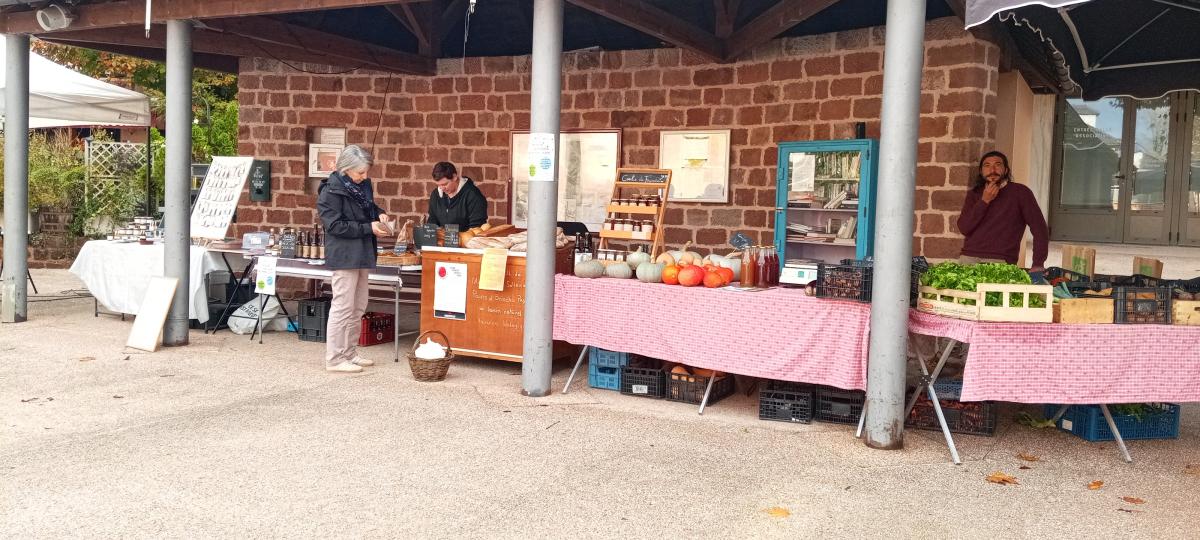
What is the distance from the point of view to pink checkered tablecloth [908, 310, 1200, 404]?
15.7ft

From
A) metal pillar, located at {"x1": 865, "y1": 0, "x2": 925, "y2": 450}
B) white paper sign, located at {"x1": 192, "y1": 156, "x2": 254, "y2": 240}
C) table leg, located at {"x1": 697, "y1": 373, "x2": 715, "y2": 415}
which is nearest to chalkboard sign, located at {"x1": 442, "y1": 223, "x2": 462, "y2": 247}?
table leg, located at {"x1": 697, "y1": 373, "x2": 715, "y2": 415}

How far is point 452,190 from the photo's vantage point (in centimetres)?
843

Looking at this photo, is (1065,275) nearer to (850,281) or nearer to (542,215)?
(850,281)

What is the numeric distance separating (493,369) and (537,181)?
5.65 feet

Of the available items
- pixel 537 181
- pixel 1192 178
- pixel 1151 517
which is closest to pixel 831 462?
pixel 1151 517

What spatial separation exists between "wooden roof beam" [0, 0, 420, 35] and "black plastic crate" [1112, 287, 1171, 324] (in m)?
4.98

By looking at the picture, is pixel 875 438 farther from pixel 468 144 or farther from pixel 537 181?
pixel 468 144

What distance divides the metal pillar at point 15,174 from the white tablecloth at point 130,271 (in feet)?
1.67

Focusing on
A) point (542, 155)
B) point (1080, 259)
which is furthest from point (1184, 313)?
point (542, 155)

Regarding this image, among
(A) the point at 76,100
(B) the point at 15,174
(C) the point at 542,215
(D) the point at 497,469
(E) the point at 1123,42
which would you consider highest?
(E) the point at 1123,42

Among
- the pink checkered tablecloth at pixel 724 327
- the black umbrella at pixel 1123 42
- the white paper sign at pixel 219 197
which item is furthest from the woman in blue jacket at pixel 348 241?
the black umbrella at pixel 1123 42

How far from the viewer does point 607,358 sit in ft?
21.3

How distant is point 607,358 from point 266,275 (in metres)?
3.16

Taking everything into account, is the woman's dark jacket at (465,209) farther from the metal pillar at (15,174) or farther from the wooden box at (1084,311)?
the wooden box at (1084,311)
